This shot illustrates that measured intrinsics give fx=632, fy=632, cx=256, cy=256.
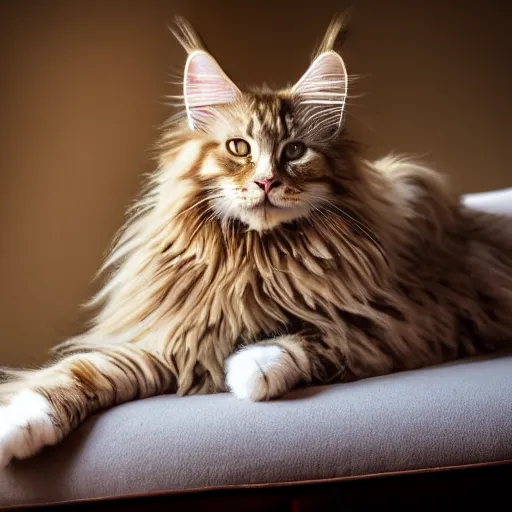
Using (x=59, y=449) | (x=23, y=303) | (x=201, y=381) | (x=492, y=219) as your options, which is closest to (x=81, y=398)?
(x=59, y=449)

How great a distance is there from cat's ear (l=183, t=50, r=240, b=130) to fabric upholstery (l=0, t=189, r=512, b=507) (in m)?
0.61

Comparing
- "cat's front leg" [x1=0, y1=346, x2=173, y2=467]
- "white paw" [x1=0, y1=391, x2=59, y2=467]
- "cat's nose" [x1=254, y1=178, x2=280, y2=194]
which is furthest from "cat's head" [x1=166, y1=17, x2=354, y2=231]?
"white paw" [x1=0, y1=391, x2=59, y2=467]

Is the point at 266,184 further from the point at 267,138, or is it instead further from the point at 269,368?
the point at 269,368

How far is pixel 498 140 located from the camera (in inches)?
92.1

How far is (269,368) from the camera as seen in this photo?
1108 mm

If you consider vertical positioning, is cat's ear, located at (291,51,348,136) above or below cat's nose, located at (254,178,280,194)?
above

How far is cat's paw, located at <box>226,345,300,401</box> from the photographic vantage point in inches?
43.2

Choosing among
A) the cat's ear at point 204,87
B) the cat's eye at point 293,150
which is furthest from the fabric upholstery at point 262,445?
the cat's ear at point 204,87

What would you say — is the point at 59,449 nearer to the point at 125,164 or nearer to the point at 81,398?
the point at 81,398

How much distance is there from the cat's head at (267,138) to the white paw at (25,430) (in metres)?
0.50

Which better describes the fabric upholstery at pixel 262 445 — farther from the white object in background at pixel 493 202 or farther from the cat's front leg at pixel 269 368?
the white object in background at pixel 493 202

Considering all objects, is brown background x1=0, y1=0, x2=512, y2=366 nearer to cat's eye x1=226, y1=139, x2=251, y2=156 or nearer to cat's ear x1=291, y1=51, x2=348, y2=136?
cat's ear x1=291, y1=51, x2=348, y2=136

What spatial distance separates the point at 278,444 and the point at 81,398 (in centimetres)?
36

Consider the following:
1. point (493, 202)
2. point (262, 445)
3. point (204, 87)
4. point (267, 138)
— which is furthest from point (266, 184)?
point (493, 202)
